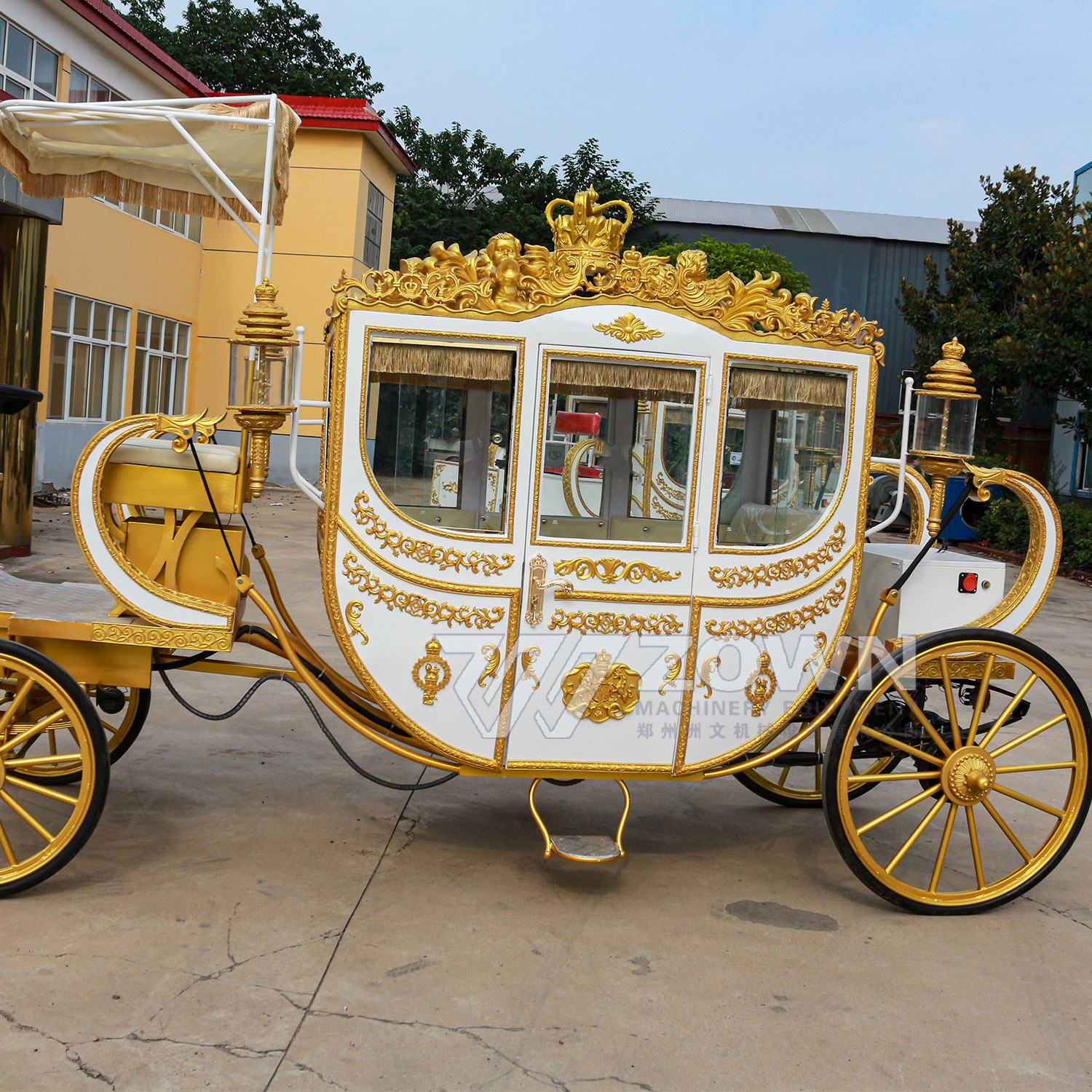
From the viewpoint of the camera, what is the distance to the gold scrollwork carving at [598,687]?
11.7ft

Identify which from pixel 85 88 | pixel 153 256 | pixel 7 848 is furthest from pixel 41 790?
pixel 153 256

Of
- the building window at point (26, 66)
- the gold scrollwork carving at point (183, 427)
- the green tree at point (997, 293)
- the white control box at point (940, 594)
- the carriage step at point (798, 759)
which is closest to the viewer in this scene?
the gold scrollwork carving at point (183, 427)

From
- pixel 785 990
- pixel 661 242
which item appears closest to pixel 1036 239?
pixel 661 242

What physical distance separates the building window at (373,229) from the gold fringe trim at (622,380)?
56.8 ft

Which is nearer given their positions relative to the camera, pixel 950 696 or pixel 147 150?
pixel 950 696

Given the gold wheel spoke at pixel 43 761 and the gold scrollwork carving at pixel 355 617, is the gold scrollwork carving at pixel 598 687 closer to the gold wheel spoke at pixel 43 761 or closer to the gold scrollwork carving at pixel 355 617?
the gold scrollwork carving at pixel 355 617

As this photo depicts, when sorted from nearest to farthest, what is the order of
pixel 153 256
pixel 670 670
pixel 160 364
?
pixel 670 670, pixel 153 256, pixel 160 364

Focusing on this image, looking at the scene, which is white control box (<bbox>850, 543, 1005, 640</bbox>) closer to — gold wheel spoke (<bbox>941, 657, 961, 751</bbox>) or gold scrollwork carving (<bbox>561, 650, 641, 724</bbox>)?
gold wheel spoke (<bbox>941, 657, 961, 751</bbox>)

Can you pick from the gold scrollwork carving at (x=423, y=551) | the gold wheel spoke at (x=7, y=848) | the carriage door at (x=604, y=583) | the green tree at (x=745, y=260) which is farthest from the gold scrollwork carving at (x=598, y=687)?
the green tree at (x=745, y=260)

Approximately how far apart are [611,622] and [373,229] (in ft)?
60.5

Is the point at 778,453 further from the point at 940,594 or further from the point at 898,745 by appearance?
the point at 898,745

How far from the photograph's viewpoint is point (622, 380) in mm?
3527

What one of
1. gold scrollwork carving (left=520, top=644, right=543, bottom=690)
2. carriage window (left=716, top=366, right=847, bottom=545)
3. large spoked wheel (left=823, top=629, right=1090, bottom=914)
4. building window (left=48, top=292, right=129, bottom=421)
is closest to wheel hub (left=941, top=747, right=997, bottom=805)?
large spoked wheel (left=823, top=629, right=1090, bottom=914)

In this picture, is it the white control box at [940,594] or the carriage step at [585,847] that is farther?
the white control box at [940,594]
